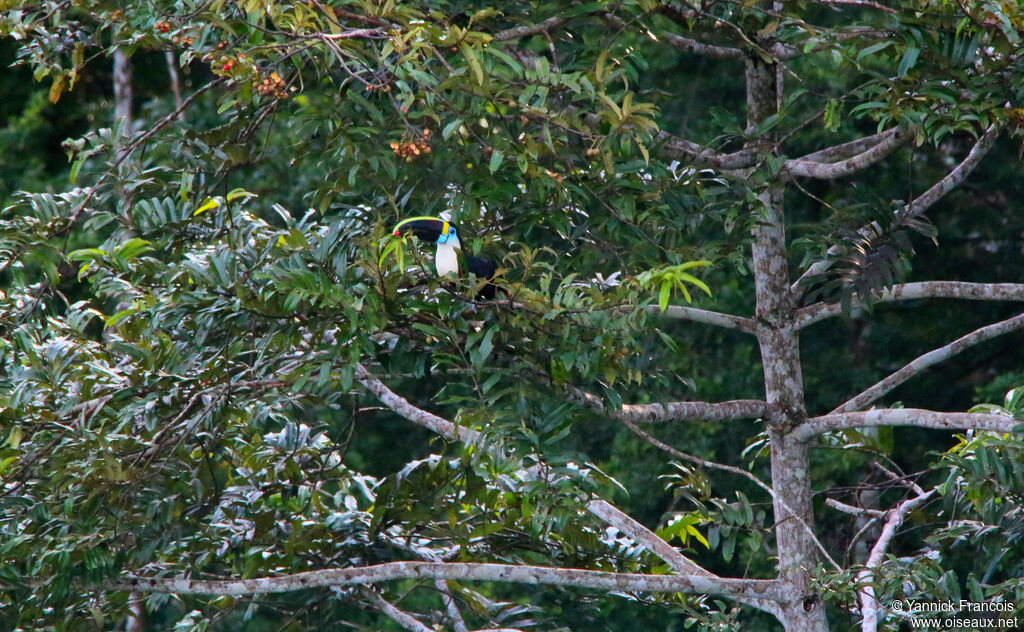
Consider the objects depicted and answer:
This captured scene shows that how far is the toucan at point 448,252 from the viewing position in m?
3.34

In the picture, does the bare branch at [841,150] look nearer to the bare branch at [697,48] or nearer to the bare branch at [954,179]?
the bare branch at [954,179]

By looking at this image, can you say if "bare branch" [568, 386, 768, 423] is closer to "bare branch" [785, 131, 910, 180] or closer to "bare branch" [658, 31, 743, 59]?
"bare branch" [785, 131, 910, 180]

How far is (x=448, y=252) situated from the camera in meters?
3.58

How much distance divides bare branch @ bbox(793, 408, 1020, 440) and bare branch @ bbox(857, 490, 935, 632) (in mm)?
444

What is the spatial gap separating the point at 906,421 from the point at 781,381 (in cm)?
62

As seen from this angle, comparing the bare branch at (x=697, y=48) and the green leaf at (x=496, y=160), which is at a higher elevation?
the bare branch at (x=697, y=48)

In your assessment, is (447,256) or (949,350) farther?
(949,350)

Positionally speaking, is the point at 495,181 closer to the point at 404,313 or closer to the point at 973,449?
the point at 404,313

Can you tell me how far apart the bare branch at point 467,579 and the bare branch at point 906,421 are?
0.58 metres

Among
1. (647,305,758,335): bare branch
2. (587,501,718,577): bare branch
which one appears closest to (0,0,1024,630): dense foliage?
(587,501,718,577): bare branch

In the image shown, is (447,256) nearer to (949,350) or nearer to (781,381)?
(781,381)

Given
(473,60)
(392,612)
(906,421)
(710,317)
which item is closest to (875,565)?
(906,421)

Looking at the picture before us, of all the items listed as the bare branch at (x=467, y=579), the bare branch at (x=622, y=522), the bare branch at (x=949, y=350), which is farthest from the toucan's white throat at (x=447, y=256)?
the bare branch at (x=949, y=350)

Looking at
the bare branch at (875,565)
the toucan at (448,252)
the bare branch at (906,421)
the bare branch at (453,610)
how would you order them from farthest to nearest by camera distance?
the bare branch at (453,610) < the bare branch at (875,565) < the toucan at (448,252) < the bare branch at (906,421)
